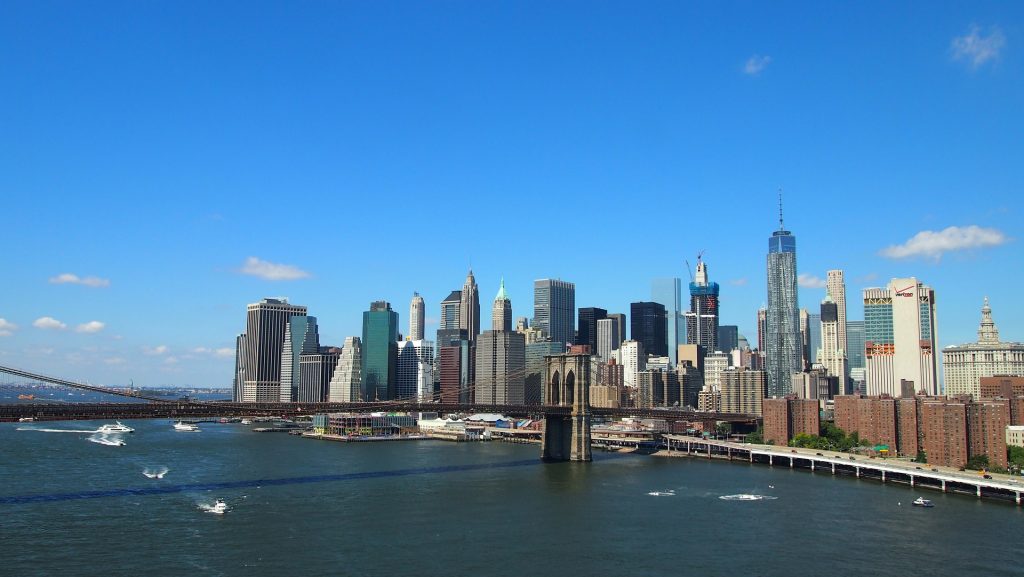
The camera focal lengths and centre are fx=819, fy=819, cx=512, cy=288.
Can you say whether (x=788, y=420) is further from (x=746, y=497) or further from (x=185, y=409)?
(x=185, y=409)

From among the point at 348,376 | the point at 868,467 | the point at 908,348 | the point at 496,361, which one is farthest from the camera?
the point at 348,376

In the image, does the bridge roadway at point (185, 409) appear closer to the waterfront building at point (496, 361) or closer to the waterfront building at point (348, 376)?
the waterfront building at point (496, 361)

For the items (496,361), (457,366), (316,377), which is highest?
(496,361)

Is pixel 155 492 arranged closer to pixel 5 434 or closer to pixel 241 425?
pixel 5 434

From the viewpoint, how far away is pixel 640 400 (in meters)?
180

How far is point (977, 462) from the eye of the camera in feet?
211

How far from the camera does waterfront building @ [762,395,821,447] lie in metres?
93.8

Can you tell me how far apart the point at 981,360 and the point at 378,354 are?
127 meters

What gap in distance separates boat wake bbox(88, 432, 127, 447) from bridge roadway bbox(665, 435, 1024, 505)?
5847cm

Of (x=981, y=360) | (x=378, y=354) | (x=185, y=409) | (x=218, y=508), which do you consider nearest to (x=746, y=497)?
(x=218, y=508)

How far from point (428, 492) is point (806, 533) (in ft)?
73.0

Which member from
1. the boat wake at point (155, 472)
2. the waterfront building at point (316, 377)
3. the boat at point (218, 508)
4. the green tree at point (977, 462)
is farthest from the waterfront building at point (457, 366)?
the boat at point (218, 508)

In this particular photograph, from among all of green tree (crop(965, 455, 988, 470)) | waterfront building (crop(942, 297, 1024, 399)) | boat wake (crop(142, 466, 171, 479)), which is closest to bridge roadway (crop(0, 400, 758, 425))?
boat wake (crop(142, 466, 171, 479))

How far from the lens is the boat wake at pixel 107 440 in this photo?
84088mm
